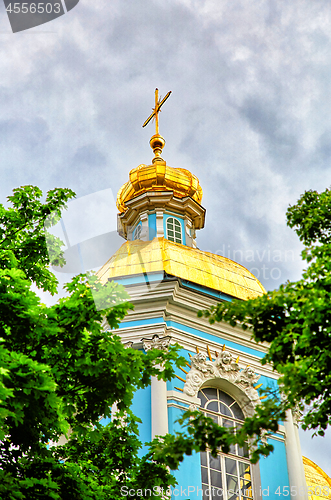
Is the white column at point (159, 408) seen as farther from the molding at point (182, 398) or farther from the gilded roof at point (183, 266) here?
the gilded roof at point (183, 266)

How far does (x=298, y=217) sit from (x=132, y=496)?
4.22m

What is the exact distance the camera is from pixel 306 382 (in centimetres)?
629

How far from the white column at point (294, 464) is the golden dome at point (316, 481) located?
2.89m

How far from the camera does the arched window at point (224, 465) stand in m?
12.5

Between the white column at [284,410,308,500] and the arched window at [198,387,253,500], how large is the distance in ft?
3.24

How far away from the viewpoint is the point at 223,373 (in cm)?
1409

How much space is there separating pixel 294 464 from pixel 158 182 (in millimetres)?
11055

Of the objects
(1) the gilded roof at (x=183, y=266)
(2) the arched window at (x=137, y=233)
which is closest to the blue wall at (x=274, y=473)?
(1) the gilded roof at (x=183, y=266)

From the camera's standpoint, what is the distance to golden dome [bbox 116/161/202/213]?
21500 millimetres

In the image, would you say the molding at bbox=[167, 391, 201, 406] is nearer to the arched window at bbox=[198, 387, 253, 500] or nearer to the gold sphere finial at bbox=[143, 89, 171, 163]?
the arched window at bbox=[198, 387, 253, 500]

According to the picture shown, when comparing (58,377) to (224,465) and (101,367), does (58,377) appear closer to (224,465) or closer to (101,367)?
(101,367)

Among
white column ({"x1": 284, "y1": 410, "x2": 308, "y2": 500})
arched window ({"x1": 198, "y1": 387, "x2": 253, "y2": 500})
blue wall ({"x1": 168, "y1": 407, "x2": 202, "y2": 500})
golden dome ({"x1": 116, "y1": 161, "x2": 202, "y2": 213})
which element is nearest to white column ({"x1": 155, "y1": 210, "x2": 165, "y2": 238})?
golden dome ({"x1": 116, "y1": 161, "x2": 202, "y2": 213})

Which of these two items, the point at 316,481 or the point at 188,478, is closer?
the point at 188,478

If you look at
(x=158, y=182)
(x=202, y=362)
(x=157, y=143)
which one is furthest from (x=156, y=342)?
(x=157, y=143)
